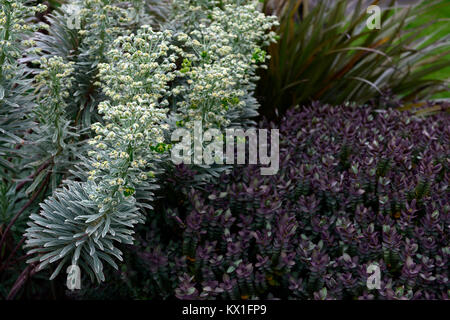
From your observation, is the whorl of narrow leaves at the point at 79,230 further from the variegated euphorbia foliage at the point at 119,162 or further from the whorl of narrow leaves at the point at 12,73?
the whorl of narrow leaves at the point at 12,73

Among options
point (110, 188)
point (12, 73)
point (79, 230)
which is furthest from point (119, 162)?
point (12, 73)

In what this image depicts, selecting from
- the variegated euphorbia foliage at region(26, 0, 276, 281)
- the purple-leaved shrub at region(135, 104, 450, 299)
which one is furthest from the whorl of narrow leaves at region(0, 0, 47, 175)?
the purple-leaved shrub at region(135, 104, 450, 299)

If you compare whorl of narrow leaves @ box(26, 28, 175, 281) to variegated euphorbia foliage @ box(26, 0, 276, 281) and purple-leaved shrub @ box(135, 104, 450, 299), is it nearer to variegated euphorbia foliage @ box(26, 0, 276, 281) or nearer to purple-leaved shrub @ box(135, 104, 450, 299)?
variegated euphorbia foliage @ box(26, 0, 276, 281)

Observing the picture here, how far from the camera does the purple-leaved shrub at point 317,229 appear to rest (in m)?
1.82

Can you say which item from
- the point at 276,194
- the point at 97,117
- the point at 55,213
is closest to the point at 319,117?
the point at 276,194

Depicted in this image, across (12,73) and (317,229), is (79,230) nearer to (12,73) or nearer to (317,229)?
(12,73)

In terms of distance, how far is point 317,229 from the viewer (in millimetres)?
2031

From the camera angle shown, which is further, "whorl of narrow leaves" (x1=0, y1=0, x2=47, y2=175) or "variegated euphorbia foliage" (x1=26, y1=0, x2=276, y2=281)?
"whorl of narrow leaves" (x1=0, y1=0, x2=47, y2=175)

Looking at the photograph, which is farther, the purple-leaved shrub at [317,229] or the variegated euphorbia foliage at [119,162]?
the purple-leaved shrub at [317,229]

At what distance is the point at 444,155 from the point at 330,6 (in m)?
2.02

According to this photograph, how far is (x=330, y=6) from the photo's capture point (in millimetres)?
A: 4043

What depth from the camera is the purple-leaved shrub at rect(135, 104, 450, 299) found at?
1.82 meters

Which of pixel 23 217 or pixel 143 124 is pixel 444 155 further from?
pixel 23 217

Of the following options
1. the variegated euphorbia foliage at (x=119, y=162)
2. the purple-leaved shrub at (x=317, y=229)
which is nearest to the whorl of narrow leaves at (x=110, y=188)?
the variegated euphorbia foliage at (x=119, y=162)
